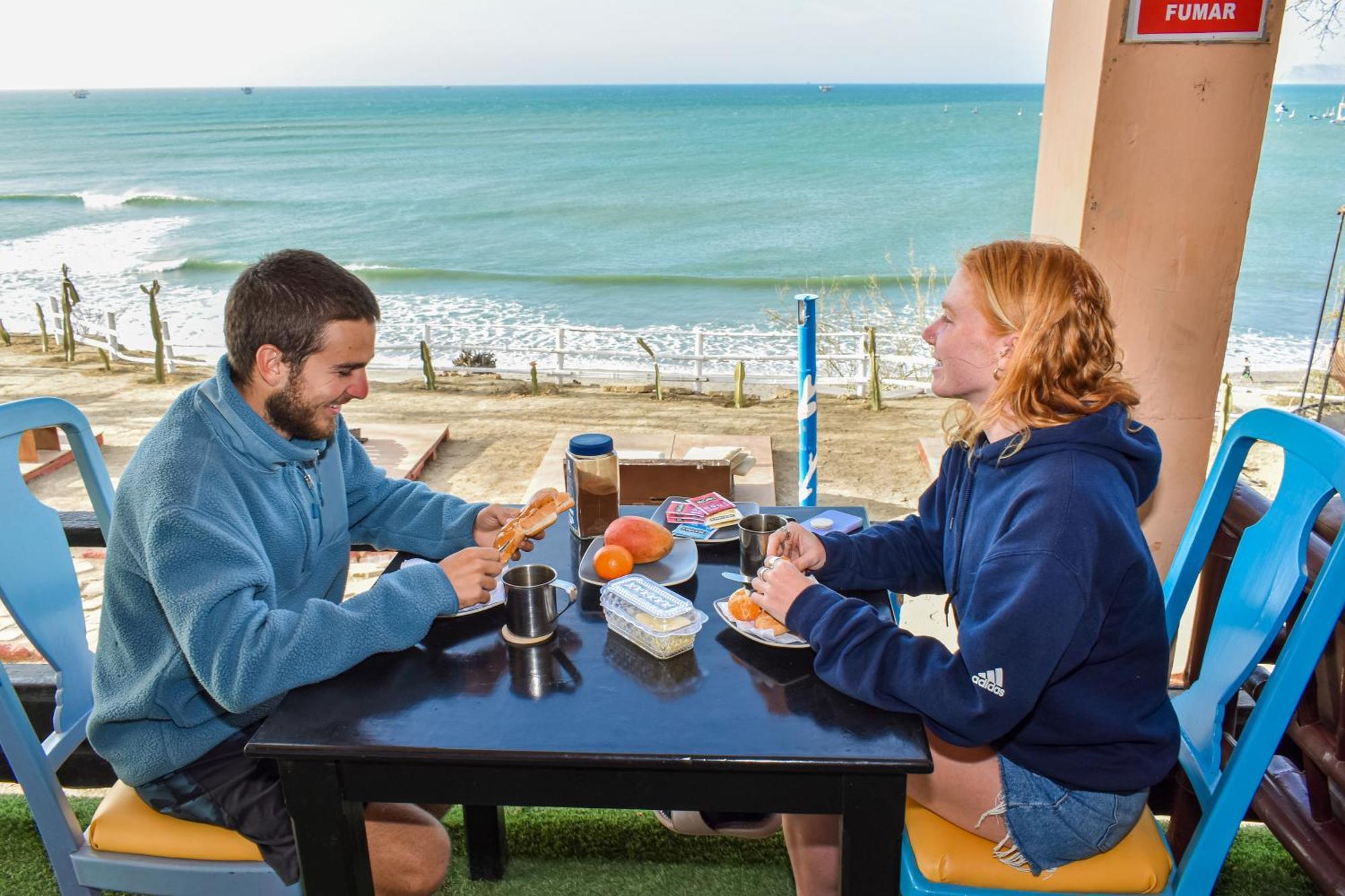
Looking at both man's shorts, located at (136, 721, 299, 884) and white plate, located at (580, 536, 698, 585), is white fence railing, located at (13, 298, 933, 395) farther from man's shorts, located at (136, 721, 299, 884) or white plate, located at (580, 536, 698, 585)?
man's shorts, located at (136, 721, 299, 884)

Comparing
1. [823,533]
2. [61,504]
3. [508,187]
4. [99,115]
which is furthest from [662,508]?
[99,115]

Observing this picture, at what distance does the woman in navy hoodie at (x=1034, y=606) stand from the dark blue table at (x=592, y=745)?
10 centimetres

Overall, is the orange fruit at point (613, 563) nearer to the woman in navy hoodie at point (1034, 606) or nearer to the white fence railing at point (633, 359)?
the woman in navy hoodie at point (1034, 606)

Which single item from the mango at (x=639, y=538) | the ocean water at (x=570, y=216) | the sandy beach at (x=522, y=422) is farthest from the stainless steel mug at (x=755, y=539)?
the ocean water at (x=570, y=216)

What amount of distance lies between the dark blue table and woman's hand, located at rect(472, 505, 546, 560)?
46cm

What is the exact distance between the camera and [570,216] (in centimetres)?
3105

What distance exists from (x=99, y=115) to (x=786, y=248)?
3301 inches

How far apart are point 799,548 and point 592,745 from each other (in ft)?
2.13

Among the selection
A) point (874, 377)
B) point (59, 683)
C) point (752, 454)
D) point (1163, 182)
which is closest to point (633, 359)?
point (874, 377)

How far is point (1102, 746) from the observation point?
141 cm

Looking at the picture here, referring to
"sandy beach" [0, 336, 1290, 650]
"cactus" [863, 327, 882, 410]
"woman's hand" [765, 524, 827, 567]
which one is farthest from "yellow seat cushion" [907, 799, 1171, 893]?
"cactus" [863, 327, 882, 410]

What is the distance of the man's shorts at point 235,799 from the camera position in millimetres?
1570

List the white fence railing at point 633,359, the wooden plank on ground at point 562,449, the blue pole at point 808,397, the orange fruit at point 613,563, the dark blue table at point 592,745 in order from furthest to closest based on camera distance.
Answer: the white fence railing at point 633,359
the wooden plank on ground at point 562,449
the blue pole at point 808,397
the orange fruit at point 613,563
the dark blue table at point 592,745

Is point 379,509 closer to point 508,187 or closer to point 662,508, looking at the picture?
point 662,508
